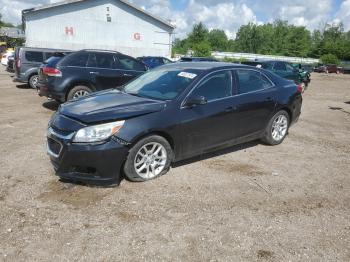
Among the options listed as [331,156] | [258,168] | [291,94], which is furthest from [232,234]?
[291,94]

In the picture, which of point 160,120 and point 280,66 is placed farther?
point 280,66

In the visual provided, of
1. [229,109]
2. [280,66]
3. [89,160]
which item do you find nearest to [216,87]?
[229,109]

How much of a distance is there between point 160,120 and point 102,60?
5.99 m

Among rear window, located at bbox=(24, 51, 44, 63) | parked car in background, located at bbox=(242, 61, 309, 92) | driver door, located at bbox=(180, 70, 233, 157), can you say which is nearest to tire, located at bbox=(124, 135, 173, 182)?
driver door, located at bbox=(180, 70, 233, 157)

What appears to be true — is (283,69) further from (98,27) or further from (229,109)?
(98,27)

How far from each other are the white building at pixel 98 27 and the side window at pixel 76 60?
68.4ft

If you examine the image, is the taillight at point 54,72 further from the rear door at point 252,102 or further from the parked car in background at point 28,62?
the parked car in background at point 28,62

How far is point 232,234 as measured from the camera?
3818 millimetres

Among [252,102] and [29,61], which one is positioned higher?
[29,61]

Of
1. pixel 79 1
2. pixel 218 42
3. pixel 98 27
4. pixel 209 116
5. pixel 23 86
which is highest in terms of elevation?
pixel 218 42

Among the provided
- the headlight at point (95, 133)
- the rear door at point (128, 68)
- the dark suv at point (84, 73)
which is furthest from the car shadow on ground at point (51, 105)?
the headlight at point (95, 133)

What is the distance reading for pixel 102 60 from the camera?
1035cm

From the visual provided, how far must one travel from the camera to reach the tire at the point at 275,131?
6.85 meters

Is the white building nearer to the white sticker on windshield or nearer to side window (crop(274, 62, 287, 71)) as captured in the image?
side window (crop(274, 62, 287, 71))
